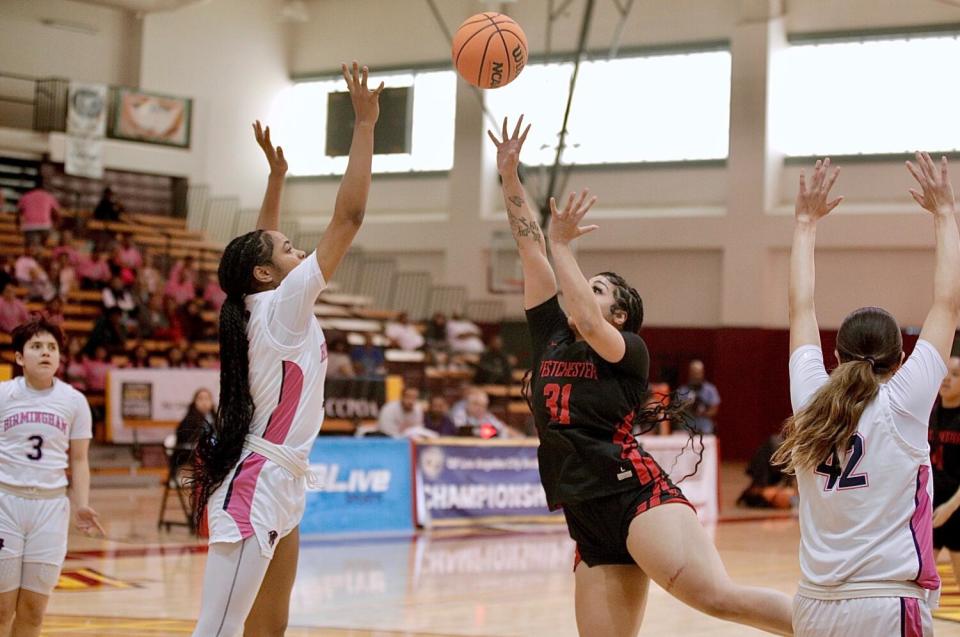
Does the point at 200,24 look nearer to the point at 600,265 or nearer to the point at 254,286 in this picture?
the point at 600,265

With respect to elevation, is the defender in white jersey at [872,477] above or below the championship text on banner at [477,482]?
above

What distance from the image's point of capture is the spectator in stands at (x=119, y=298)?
1988cm

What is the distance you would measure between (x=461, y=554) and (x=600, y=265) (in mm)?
13110

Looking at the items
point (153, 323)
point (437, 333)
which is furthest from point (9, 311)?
point (437, 333)

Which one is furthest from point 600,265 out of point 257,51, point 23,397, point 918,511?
point 918,511

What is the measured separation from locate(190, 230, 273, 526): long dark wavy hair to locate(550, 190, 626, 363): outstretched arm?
1.04m

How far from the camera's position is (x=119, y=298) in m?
20.1

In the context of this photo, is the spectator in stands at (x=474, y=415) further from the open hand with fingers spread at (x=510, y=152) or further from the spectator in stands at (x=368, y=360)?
the open hand with fingers spread at (x=510, y=152)

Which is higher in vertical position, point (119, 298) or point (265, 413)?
point (119, 298)

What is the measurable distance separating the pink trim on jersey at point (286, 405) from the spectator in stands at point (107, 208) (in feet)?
66.3

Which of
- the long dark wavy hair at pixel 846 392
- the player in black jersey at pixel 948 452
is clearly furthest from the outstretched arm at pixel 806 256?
the player in black jersey at pixel 948 452

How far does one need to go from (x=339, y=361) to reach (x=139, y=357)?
2866 millimetres

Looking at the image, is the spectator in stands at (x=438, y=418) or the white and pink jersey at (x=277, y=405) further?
the spectator in stands at (x=438, y=418)

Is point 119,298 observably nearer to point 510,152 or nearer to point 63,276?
point 63,276
